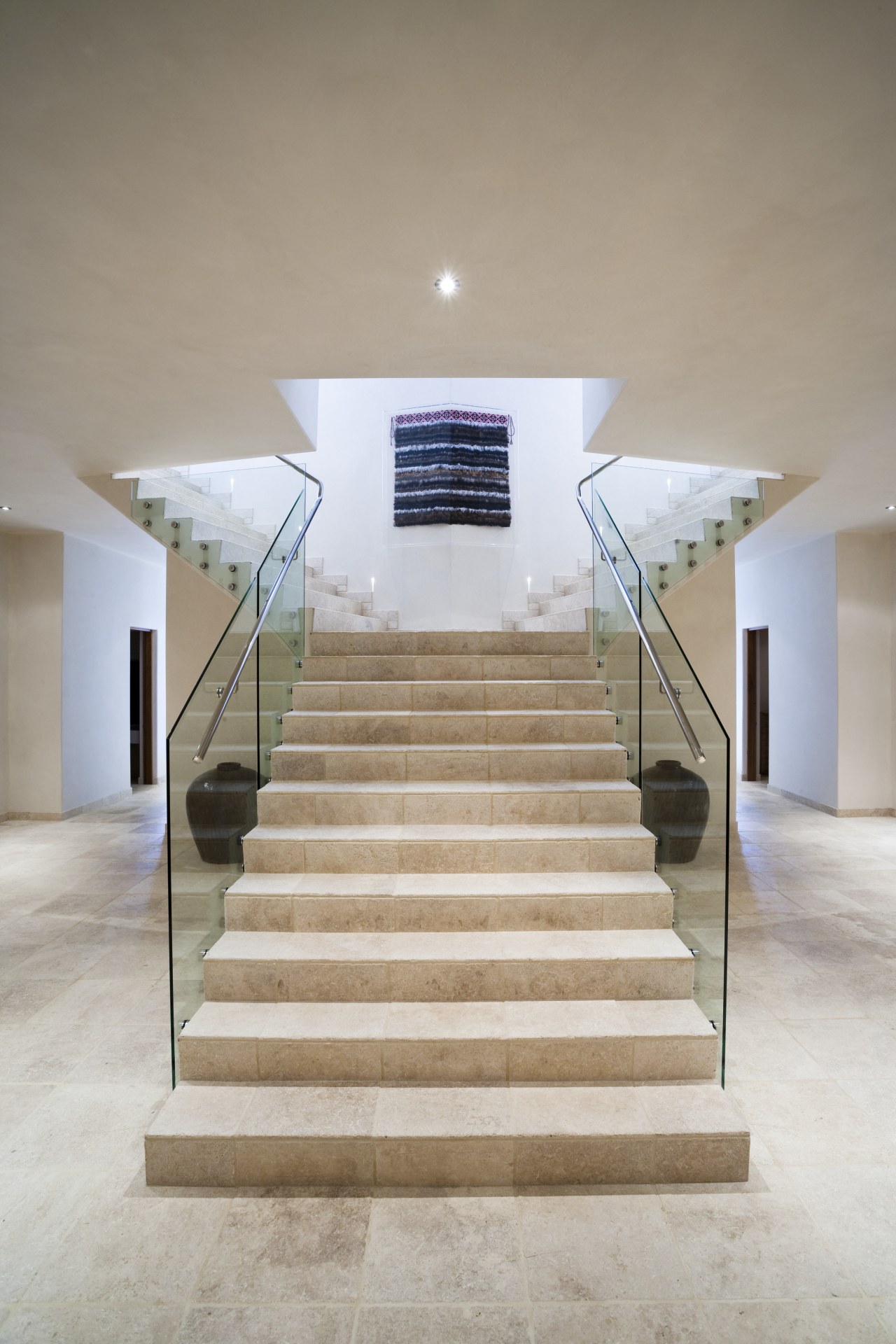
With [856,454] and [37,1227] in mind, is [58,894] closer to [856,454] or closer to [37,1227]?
[37,1227]

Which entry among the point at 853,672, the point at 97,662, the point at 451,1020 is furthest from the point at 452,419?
the point at 451,1020

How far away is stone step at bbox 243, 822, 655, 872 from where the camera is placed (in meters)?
3.21

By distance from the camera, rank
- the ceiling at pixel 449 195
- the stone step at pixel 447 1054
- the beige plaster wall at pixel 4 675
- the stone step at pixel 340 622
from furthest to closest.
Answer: the beige plaster wall at pixel 4 675 < the stone step at pixel 340 622 < the stone step at pixel 447 1054 < the ceiling at pixel 449 195

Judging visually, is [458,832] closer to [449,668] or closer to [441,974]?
[441,974]

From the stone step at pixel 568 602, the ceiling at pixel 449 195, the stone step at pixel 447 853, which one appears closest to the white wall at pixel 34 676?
the ceiling at pixel 449 195

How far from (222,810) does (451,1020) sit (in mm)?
1311

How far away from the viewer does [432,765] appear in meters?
3.79

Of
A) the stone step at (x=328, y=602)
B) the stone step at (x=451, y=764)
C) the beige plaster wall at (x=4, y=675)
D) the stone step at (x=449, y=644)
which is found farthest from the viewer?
the beige plaster wall at (x=4, y=675)

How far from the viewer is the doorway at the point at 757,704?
1076 cm

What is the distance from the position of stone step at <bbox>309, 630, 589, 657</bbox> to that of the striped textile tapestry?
313 centimetres

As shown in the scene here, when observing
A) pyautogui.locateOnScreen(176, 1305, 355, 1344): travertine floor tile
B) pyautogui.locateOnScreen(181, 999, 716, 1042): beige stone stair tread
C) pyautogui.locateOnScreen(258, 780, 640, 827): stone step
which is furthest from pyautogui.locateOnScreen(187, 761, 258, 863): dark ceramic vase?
pyautogui.locateOnScreen(176, 1305, 355, 1344): travertine floor tile

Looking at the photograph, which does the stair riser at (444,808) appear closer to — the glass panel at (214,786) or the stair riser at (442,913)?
the glass panel at (214,786)

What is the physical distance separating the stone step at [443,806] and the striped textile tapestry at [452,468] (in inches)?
193

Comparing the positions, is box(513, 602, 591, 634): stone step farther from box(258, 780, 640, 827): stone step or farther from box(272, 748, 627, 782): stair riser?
box(258, 780, 640, 827): stone step
